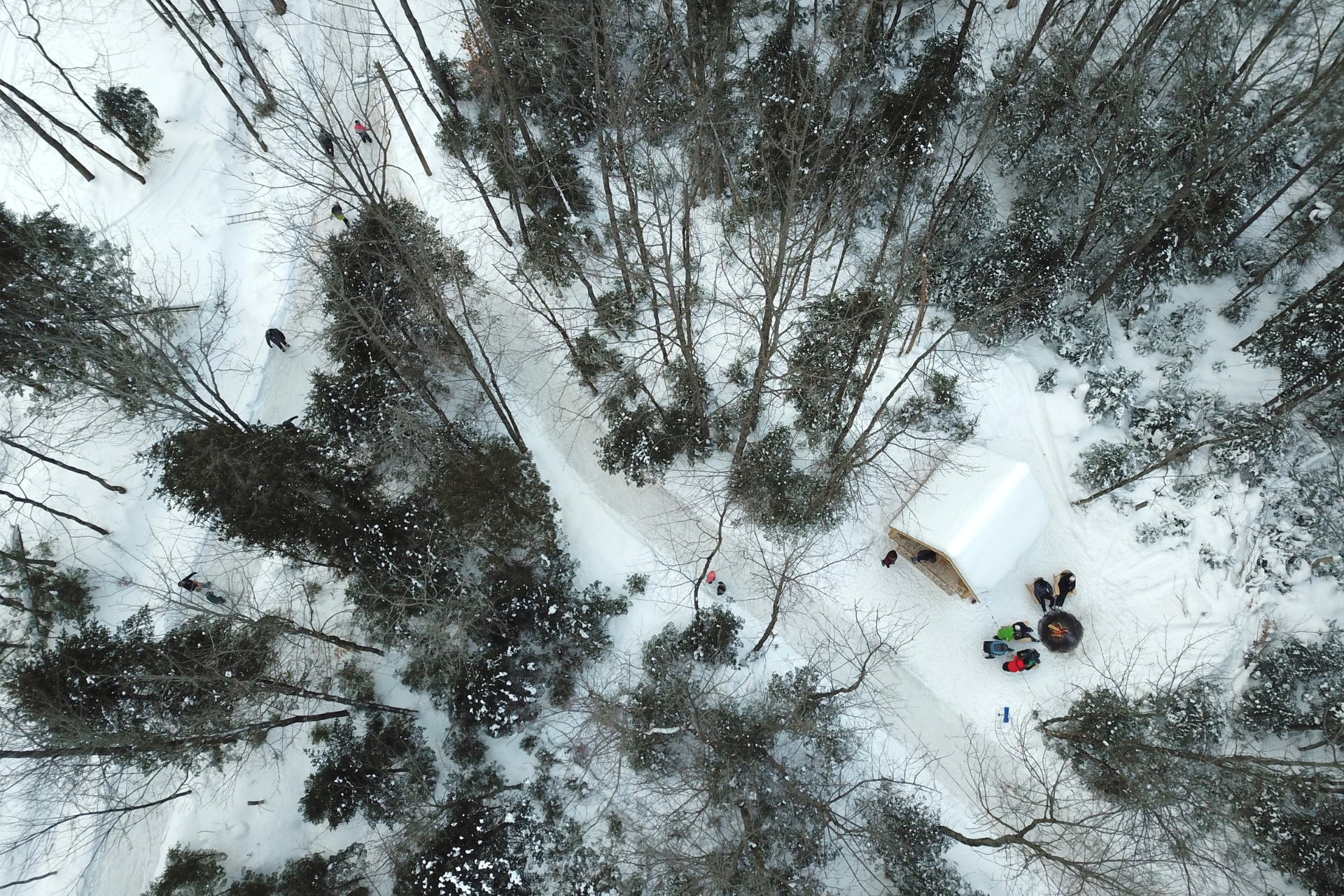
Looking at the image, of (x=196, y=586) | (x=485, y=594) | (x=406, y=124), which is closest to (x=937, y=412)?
(x=485, y=594)

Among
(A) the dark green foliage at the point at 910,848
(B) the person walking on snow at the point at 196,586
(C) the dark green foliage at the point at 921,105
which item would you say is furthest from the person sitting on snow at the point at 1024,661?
(B) the person walking on snow at the point at 196,586

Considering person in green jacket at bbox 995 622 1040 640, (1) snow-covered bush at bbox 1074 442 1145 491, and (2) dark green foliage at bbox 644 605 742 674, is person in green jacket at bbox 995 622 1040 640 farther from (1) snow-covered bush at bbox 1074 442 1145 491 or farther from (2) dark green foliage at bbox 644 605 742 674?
(2) dark green foliage at bbox 644 605 742 674

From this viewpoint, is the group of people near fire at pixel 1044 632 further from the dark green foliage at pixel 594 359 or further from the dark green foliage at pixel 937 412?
the dark green foliage at pixel 594 359

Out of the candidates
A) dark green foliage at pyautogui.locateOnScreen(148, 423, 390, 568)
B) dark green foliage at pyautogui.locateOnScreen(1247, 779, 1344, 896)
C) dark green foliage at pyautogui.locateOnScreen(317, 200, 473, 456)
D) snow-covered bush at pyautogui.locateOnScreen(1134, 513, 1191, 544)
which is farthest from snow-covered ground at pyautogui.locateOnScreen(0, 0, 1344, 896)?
dark green foliage at pyautogui.locateOnScreen(1247, 779, 1344, 896)

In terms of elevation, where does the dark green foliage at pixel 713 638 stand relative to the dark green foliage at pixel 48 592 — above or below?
below

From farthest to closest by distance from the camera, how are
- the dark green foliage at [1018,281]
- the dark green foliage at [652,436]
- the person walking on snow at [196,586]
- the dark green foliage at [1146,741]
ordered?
the dark green foliage at [1018,281] → the dark green foliage at [652,436] → the person walking on snow at [196,586] → the dark green foliage at [1146,741]

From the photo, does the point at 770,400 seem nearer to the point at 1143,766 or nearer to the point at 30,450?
the point at 1143,766

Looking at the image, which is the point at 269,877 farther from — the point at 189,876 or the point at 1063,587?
the point at 1063,587

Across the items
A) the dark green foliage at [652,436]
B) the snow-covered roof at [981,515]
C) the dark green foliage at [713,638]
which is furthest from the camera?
the dark green foliage at [652,436]
